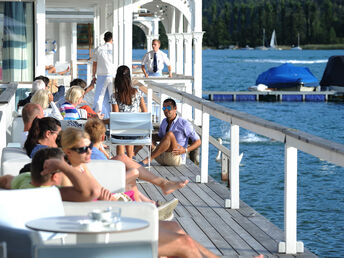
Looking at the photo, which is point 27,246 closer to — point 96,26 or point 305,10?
point 96,26

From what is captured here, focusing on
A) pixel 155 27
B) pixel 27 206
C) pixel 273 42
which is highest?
pixel 273 42

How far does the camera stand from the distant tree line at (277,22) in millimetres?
165625

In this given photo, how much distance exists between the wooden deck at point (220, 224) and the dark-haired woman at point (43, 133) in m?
1.23

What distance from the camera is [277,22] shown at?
16888 cm

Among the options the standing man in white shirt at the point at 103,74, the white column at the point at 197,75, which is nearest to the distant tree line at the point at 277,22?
the white column at the point at 197,75

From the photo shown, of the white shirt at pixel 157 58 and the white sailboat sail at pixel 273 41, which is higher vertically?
the white sailboat sail at pixel 273 41

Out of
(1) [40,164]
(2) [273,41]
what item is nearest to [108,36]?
(1) [40,164]

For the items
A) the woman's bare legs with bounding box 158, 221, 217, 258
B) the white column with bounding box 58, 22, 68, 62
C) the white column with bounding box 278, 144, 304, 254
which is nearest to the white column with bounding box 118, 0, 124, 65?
the white column with bounding box 278, 144, 304, 254

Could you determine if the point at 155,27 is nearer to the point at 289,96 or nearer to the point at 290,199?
the point at 290,199

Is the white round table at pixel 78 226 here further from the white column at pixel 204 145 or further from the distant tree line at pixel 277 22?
the distant tree line at pixel 277 22

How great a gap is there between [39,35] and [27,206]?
847 centimetres

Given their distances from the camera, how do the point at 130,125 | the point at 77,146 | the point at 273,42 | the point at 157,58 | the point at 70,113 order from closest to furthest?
the point at 77,146 < the point at 130,125 < the point at 70,113 < the point at 157,58 < the point at 273,42

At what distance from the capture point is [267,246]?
532 cm

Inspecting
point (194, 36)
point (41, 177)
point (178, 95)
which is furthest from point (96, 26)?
point (41, 177)
